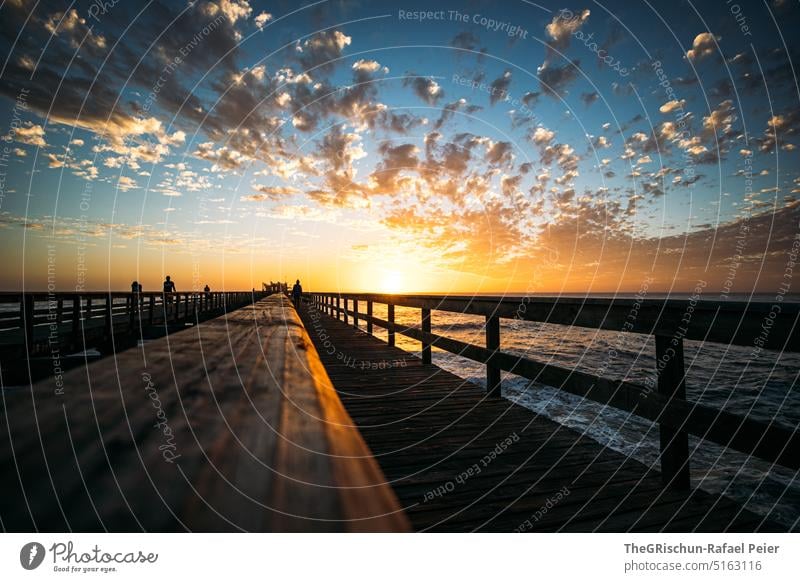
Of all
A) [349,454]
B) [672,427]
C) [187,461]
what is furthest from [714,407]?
[187,461]

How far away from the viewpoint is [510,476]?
9.89 feet

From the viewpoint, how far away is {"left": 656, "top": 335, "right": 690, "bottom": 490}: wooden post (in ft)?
9.16

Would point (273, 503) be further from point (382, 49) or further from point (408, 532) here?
point (382, 49)

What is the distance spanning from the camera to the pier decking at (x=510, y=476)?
243cm

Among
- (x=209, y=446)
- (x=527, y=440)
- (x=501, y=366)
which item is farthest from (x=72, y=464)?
(x=501, y=366)

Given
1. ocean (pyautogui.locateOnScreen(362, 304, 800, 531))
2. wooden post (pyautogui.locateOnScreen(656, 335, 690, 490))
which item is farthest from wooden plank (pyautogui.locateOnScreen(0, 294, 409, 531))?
ocean (pyautogui.locateOnScreen(362, 304, 800, 531))

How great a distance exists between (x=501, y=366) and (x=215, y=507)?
3.75 meters

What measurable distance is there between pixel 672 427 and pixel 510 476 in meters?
1.23

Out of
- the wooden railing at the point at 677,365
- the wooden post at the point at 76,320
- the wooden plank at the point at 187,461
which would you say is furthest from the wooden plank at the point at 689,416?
the wooden post at the point at 76,320

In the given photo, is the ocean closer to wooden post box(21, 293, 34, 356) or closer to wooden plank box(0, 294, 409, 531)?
wooden plank box(0, 294, 409, 531)

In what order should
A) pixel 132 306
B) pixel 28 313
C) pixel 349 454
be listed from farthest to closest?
1. pixel 132 306
2. pixel 28 313
3. pixel 349 454

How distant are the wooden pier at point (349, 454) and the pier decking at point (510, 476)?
2cm

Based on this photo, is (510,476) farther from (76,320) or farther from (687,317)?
(76,320)

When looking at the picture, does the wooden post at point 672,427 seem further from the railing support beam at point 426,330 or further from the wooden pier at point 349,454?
the railing support beam at point 426,330
